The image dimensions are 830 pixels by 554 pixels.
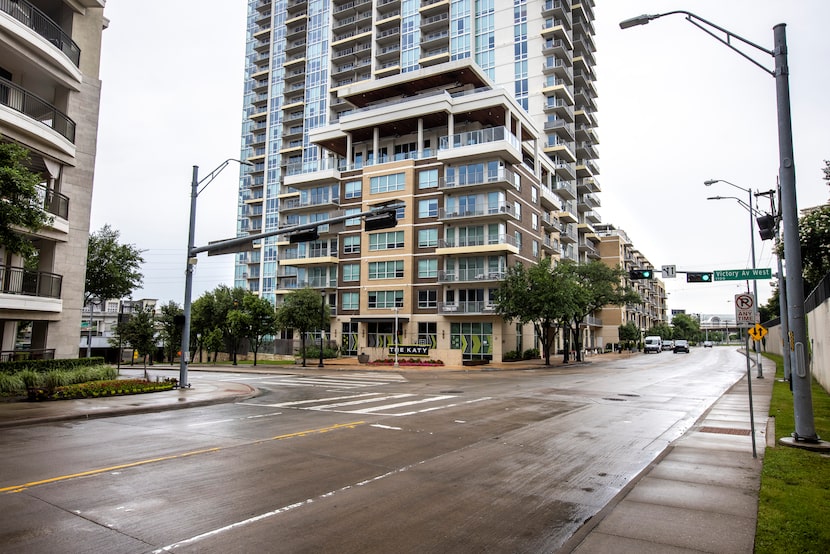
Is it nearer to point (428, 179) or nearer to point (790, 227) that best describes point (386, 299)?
point (428, 179)

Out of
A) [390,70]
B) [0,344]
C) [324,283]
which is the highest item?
[390,70]

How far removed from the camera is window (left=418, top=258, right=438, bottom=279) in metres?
51.1

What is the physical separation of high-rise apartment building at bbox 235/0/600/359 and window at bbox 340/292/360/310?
186 mm

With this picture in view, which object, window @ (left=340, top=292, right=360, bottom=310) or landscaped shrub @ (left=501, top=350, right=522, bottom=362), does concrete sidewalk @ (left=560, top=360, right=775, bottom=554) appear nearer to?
landscaped shrub @ (left=501, top=350, right=522, bottom=362)

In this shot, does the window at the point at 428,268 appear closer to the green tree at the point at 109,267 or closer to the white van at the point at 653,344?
the green tree at the point at 109,267

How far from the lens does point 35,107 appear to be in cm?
2270

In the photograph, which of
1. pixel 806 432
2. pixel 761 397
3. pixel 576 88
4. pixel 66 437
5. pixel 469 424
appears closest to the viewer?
pixel 806 432

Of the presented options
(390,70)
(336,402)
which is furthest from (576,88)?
(336,402)

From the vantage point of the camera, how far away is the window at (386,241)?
53.1m

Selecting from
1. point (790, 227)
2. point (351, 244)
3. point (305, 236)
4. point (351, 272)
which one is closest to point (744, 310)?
point (790, 227)

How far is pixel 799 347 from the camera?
10.3 metres

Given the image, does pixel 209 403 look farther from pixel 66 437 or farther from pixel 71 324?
pixel 71 324

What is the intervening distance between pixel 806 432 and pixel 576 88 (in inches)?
3134

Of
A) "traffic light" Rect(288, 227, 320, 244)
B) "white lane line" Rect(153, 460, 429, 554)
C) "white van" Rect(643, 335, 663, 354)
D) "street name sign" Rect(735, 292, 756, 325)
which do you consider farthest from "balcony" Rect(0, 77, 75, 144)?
"white van" Rect(643, 335, 663, 354)
